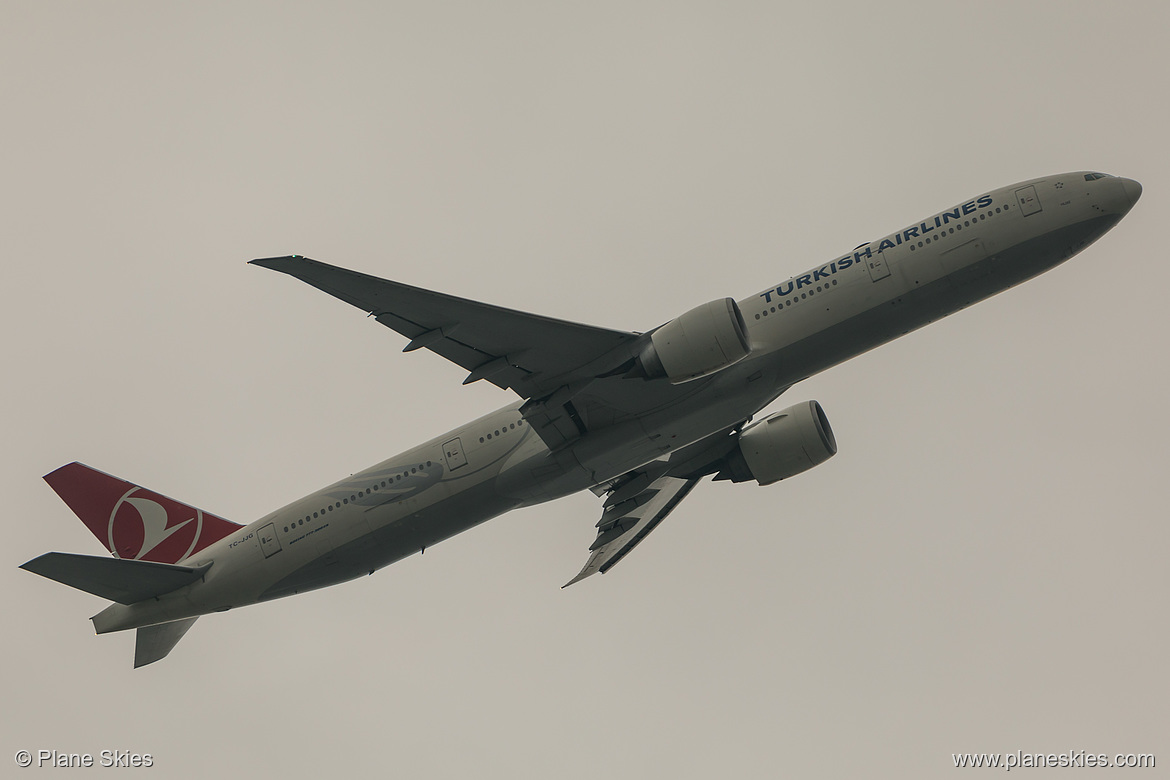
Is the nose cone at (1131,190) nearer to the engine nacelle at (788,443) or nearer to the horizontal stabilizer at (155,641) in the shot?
the engine nacelle at (788,443)

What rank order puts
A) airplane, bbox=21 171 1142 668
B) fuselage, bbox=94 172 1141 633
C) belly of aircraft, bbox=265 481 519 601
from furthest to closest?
1. belly of aircraft, bbox=265 481 519 601
2. fuselage, bbox=94 172 1141 633
3. airplane, bbox=21 171 1142 668

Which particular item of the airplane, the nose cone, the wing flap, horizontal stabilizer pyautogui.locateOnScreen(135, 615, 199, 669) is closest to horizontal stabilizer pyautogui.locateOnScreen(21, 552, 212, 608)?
the airplane

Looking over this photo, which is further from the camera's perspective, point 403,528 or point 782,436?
point 782,436

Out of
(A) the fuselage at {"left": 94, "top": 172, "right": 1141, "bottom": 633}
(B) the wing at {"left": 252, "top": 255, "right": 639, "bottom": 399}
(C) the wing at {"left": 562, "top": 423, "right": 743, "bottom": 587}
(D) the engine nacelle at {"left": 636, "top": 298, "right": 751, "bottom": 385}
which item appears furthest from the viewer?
(C) the wing at {"left": 562, "top": 423, "right": 743, "bottom": 587}

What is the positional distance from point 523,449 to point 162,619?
1248cm

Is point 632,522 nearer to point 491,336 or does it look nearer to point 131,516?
point 491,336

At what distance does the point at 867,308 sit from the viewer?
28.2 m

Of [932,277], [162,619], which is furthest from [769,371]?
[162,619]

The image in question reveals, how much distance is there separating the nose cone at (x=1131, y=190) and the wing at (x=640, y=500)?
14.4 meters

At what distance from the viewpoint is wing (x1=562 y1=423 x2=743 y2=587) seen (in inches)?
1433

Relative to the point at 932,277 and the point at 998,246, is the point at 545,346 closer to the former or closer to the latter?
the point at 932,277

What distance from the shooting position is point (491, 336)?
91.1 ft

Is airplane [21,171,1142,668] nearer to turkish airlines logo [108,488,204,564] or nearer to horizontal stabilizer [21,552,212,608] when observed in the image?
horizontal stabilizer [21,552,212,608]

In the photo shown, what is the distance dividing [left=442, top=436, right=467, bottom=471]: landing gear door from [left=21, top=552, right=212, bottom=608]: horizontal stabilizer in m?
8.38
